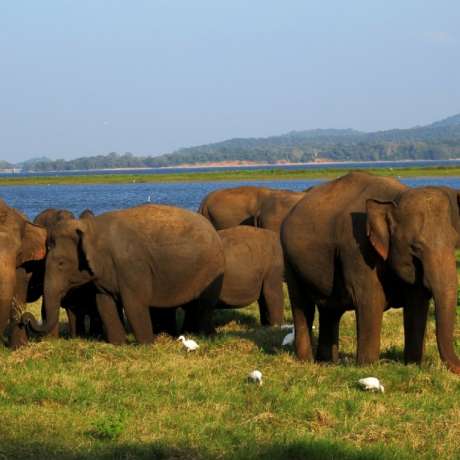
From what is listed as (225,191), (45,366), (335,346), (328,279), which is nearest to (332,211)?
(328,279)

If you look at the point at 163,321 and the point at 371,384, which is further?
the point at 163,321

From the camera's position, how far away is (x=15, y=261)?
1360cm

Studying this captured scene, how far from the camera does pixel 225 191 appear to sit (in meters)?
28.7

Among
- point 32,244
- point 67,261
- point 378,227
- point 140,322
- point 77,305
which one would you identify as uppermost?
point 378,227

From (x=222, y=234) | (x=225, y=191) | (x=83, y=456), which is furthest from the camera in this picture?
(x=225, y=191)

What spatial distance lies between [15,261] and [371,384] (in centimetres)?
532

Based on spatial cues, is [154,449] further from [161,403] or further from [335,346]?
[335,346]

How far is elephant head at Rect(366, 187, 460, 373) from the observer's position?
1103 centimetres

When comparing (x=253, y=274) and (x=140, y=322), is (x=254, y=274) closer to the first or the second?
(x=253, y=274)

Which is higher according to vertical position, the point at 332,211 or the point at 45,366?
the point at 332,211

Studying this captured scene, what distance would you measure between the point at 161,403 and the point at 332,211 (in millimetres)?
3440

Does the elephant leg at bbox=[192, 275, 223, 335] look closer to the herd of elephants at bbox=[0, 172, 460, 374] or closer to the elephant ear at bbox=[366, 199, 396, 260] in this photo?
the herd of elephants at bbox=[0, 172, 460, 374]

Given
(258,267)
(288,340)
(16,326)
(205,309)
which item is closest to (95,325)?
(205,309)

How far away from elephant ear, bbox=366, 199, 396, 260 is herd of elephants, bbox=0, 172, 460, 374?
0.04 ft
